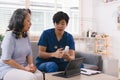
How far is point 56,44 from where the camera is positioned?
6.75 feet

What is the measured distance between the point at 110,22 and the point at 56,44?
213 centimetres

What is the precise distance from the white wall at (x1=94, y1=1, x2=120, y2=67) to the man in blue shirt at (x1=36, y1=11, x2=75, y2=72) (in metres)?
1.87

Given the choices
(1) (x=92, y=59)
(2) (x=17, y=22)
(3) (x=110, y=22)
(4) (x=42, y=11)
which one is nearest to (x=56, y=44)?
(2) (x=17, y=22)

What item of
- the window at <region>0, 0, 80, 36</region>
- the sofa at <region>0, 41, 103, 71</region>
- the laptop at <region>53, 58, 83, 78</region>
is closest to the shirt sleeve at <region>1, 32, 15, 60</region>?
the laptop at <region>53, 58, 83, 78</region>

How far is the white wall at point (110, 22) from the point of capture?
3691mm

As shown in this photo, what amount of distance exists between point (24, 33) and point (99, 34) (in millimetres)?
2746

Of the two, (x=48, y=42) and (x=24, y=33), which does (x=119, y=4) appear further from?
(x=24, y=33)

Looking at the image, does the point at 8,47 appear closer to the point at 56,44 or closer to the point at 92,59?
the point at 56,44

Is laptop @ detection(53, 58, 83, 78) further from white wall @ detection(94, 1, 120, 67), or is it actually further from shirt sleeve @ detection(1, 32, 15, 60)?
white wall @ detection(94, 1, 120, 67)

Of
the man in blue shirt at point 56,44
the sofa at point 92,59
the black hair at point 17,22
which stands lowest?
the sofa at point 92,59

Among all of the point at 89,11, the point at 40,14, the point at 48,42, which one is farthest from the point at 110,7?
the point at 48,42

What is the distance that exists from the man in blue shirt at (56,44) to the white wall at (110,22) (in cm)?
187

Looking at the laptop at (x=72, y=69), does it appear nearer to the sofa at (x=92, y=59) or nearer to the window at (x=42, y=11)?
the sofa at (x=92, y=59)

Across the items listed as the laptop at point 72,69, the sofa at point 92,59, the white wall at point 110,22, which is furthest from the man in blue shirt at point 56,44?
the white wall at point 110,22
